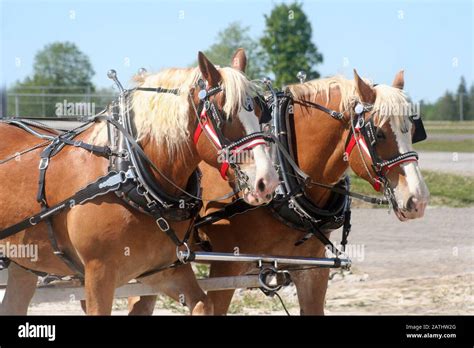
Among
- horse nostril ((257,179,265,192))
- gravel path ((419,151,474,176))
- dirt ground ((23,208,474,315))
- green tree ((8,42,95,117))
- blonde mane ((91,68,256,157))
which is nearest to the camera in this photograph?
horse nostril ((257,179,265,192))

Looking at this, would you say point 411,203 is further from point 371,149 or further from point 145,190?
point 145,190

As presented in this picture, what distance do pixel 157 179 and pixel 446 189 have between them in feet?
38.0

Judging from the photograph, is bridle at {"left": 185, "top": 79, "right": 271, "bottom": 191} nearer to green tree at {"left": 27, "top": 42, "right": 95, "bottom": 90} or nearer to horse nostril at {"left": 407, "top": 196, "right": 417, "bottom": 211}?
horse nostril at {"left": 407, "top": 196, "right": 417, "bottom": 211}

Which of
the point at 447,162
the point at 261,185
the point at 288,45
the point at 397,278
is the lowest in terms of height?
the point at 397,278

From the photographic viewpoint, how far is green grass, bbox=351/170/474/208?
14.7 meters

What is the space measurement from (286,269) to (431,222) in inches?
309

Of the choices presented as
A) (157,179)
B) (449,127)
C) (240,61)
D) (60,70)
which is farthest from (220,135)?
(449,127)

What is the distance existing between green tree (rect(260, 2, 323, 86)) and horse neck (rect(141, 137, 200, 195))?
3209cm

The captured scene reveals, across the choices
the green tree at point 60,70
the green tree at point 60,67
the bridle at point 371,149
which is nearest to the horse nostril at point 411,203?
the bridle at point 371,149

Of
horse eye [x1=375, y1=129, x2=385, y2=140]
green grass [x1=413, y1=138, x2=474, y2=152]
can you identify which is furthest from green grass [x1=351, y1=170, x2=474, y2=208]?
horse eye [x1=375, y1=129, x2=385, y2=140]

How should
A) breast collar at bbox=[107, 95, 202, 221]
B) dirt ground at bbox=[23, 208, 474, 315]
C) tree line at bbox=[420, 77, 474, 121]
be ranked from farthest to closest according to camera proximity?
tree line at bbox=[420, 77, 474, 121]
dirt ground at bbox=[23, 208, 474, 315]
breast collar at bbox=[107, 95, 202, 221]

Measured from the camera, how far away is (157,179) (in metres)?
4.73
